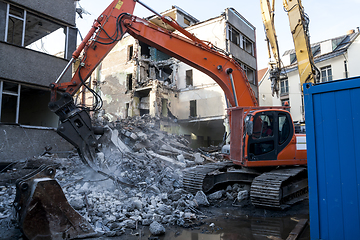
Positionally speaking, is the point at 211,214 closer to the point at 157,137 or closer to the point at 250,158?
the point at 250,158

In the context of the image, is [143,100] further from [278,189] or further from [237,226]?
[237,226]

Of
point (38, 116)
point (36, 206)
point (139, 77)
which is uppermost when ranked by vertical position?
point (139, 77)

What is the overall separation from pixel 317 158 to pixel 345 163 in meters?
0.27

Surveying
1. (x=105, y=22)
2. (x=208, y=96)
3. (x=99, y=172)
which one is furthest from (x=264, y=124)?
(x=208, y=96)

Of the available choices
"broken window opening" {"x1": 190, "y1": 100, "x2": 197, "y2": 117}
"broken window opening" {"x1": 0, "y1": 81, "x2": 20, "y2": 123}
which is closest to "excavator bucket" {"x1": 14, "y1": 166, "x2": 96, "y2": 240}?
"broken window opening" {"x1": 0, "y1": 81, "x2": 20, "y2": 123}

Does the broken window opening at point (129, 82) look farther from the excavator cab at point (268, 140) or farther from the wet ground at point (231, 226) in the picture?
the wet ground at point (231, 226)

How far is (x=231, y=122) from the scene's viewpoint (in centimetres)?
752

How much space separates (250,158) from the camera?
6.70 metres

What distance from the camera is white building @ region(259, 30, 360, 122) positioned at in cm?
2325

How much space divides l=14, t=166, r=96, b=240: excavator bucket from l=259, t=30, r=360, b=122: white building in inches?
910

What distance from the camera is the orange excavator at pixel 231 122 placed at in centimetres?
614

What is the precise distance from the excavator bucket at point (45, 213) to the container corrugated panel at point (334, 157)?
3389 mm

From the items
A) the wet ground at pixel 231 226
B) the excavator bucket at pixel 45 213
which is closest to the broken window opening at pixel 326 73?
the wet ground at pixel 231 226

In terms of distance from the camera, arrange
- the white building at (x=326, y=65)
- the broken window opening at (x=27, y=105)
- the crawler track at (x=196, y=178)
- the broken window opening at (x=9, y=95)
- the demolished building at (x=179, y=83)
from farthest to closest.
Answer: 1. the white building at (x=326, y=65)
2. the demolished building at (x=179, y=83)
3. the broken window opening at (x=27, y=105)
4. the broken window opening at (x=9, y=95)
5. the crawler track at (x=196, y=178)
